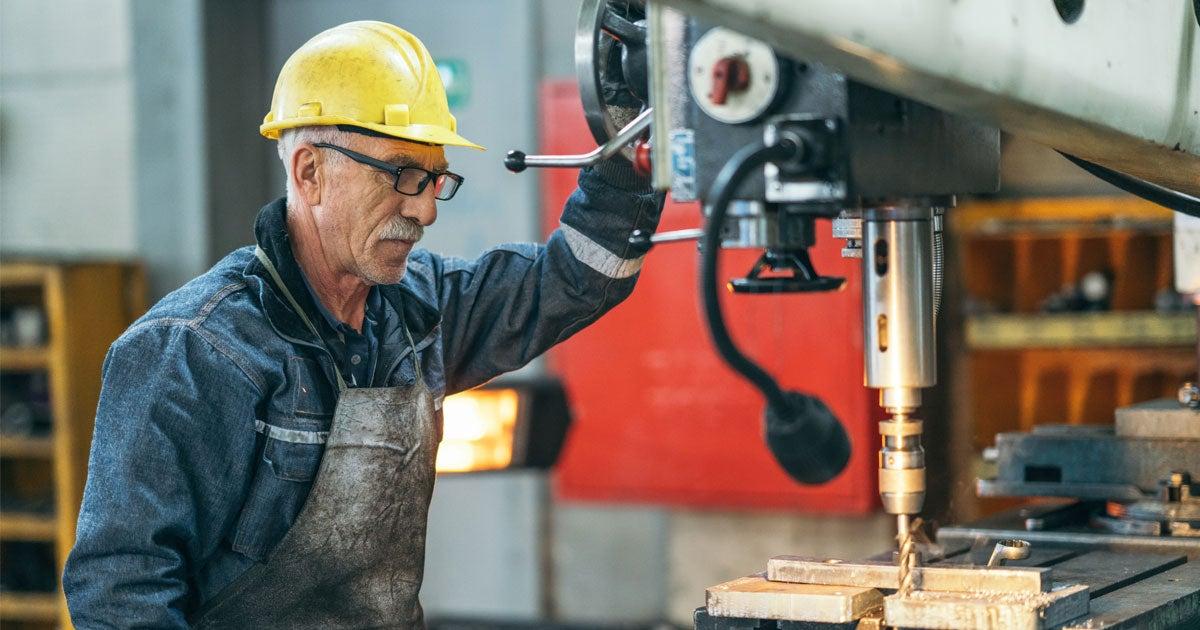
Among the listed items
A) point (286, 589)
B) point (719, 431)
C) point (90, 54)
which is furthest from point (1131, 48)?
point (90, 54)

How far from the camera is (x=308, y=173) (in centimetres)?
194

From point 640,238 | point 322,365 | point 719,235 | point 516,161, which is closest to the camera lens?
point 719,235

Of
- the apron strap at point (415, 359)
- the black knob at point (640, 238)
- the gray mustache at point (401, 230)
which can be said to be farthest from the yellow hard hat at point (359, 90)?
the black knob at point (640, 238)

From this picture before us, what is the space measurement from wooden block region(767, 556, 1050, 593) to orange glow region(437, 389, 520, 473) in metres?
1.80

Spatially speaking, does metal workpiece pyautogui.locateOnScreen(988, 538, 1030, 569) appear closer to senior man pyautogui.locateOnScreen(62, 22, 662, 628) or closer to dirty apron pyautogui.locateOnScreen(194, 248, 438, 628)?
senior man pyautogui.locateOnScreen(62, 22, 662, 628)

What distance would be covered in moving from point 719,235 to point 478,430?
2.24 meters

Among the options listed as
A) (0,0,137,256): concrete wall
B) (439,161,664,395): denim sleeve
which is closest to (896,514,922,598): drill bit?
(439,161,664,395): denim sleeve

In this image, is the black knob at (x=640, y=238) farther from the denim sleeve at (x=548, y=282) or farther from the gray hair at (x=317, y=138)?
the gray hair at (x=317, y=138)

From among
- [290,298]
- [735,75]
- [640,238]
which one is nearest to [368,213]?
[290,298]

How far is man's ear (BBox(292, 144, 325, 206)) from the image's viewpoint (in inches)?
75.8

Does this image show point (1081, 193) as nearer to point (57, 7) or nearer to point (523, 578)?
point (523, 578)

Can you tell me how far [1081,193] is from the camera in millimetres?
4266

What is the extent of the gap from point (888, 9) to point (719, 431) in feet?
10.2

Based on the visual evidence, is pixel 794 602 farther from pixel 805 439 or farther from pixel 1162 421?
pixel 1162 421
